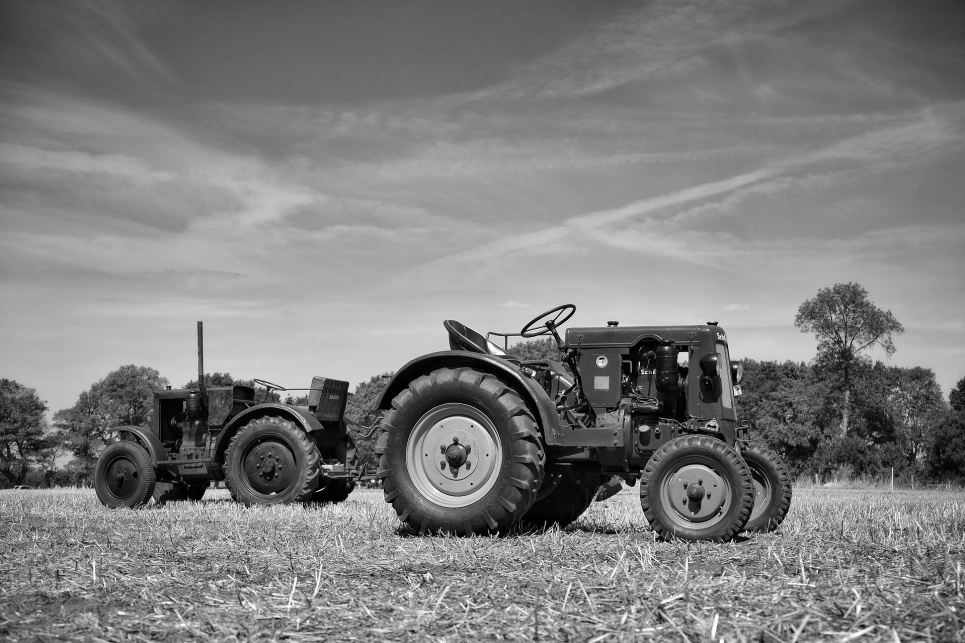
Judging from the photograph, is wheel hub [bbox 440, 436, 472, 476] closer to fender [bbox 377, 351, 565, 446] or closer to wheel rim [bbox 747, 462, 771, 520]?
fender [bbox 377, 351, 565, 446]

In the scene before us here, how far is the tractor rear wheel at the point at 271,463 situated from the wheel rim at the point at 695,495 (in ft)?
22.7

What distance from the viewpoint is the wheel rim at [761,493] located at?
7.69 meters

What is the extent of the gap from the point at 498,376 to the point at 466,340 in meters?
0.57

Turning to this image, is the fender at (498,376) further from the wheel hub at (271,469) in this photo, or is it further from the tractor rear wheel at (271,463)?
the wheel hub at (271,469)

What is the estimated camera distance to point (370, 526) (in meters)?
8.10

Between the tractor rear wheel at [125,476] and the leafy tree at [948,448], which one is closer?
the tractor rear wheel at [125,476]

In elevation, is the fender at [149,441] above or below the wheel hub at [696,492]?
above

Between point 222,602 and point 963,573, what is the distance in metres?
3.69

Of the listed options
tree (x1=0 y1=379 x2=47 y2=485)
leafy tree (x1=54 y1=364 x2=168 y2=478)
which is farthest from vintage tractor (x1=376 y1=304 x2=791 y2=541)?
tree (x1=0 y1=379 x2=47 y2=485)

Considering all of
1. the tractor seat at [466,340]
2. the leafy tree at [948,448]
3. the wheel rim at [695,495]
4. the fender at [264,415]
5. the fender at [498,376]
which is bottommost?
the leafy tree at [948,448]

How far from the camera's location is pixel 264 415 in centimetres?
1311

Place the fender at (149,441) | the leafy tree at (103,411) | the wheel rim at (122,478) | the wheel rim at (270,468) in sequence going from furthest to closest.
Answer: the leafy tree at (103,411) < the fender at (149,441) < the wheel rim at (122,478) < the wheel rim at (270,468)

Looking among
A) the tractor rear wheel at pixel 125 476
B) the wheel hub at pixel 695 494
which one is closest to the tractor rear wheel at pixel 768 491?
the wheel hub at pixel 695 494

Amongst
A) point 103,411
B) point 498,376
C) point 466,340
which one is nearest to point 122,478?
point 466,340
